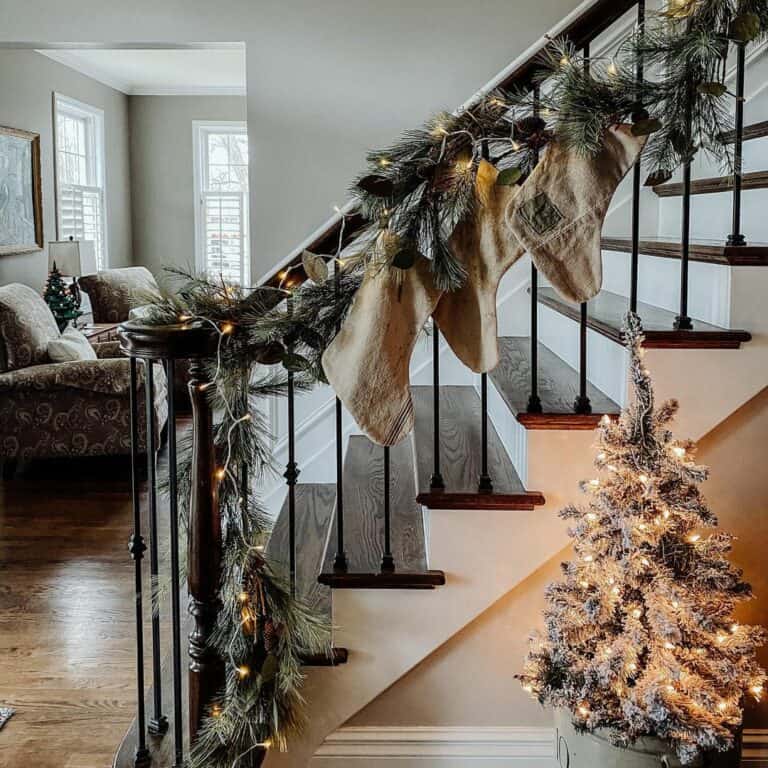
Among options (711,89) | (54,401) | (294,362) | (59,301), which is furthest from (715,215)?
(59,301)

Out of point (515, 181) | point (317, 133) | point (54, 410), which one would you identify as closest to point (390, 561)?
point (515, 181)

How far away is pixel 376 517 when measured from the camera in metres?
2.24

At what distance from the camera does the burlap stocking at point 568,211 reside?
168 cm

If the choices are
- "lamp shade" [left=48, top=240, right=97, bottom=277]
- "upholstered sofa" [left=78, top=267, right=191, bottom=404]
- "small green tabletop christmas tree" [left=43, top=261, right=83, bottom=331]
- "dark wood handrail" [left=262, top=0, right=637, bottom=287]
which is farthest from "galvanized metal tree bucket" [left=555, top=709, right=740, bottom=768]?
"upholstered sofa" [left=78, top=267, right=191, bottom=404]

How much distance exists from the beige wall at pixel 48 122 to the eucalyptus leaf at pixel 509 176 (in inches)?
201

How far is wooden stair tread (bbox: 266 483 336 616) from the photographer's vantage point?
2.19 meters

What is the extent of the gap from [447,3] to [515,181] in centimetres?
273

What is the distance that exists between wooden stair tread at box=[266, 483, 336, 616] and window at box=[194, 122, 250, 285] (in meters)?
5.92

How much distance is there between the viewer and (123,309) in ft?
23.1

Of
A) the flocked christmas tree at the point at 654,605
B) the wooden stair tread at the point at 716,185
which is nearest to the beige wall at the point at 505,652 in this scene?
the flocked christmas tree at the point at 654,605

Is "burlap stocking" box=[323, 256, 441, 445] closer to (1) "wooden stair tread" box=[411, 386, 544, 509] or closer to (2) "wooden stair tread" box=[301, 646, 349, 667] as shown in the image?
(1) "wooden stair tread" box=[411, 386, 544, 509]

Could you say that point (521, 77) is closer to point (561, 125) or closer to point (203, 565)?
point (561, 125)

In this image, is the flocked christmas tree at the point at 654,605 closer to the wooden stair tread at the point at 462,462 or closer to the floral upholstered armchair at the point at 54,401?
the wooden stair tread at the point at 462,462

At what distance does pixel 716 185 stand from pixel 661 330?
0.67 meters
